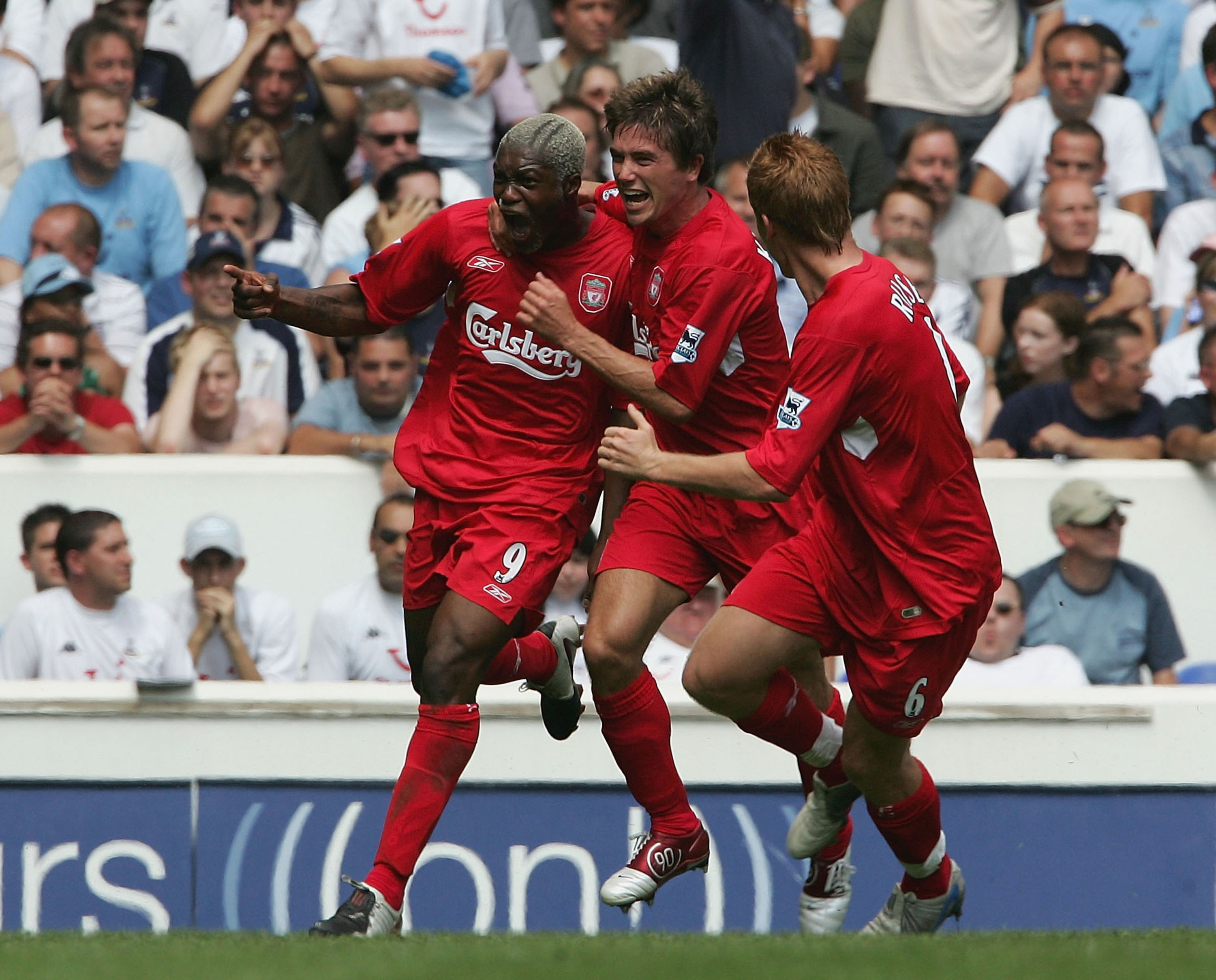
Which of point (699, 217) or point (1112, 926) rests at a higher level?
point (699, 217)

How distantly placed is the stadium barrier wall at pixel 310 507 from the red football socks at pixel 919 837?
2895mm

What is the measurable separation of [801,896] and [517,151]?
8.95 feet

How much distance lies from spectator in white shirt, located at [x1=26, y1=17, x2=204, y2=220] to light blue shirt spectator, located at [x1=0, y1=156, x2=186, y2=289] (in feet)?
0.41

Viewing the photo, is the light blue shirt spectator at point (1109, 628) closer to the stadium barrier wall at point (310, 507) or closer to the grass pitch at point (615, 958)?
the stadium barrier wall at point (310, 507)

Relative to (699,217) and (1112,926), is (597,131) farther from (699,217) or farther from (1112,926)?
(1112,926)

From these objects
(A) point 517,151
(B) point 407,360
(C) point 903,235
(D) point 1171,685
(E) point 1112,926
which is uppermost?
(A) point 517,151

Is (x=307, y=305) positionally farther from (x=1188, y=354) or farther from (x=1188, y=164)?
(x=1188, y=164)

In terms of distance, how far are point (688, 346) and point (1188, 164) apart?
19.1 ft

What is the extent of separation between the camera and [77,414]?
8672mm

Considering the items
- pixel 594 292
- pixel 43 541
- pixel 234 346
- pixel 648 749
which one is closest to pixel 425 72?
pixel 234 346

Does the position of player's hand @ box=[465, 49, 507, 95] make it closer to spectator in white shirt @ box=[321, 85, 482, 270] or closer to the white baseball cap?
spectator in white shirt @ box=[321, 85, 482, 270]

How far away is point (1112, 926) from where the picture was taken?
695cm

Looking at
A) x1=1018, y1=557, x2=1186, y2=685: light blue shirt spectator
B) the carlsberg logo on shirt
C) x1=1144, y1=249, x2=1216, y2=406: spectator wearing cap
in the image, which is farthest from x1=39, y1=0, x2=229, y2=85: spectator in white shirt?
x1=1018, y1=557, x2=1186, y2=685: light blue shirt spectator

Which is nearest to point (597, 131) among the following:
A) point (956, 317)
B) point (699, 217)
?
point (956, 317)
